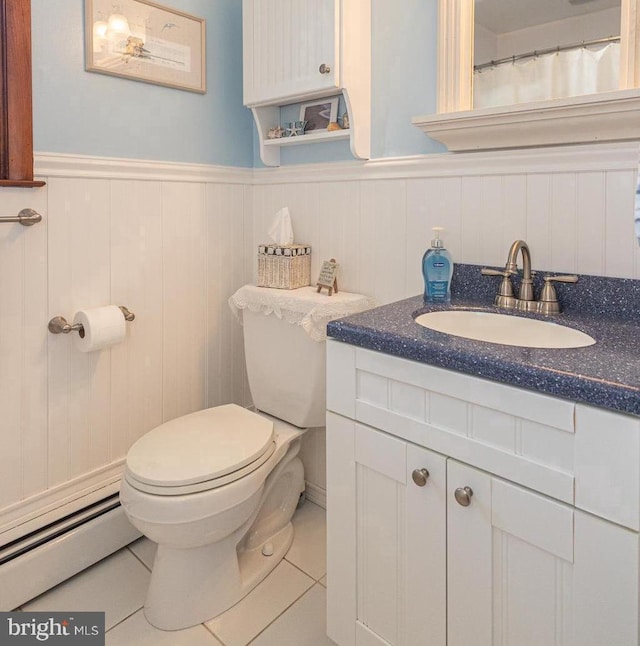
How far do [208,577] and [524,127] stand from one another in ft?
4.75

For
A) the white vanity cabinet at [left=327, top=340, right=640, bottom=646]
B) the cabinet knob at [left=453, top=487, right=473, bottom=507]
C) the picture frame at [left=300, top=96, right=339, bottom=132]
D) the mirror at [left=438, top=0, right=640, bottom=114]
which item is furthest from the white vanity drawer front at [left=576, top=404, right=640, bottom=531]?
the picture frame at [left=300, top=96, right=339, bottom=132]

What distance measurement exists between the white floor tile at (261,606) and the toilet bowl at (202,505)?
3 cm

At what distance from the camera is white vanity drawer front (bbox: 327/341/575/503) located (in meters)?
0.83

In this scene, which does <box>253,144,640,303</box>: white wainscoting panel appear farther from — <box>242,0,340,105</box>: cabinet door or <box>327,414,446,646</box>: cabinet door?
<box>327,414,446,646</box>: cabinet door

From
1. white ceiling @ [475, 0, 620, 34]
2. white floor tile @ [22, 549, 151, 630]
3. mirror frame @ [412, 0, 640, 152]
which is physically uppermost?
white ceiling @ [475, 0, 620, 34]

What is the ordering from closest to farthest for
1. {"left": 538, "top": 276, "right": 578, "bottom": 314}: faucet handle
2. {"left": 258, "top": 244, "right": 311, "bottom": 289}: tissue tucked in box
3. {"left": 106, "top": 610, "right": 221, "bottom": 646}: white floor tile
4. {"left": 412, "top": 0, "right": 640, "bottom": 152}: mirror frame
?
{"left": 412, "top": 0, "right": 640, "bottom": 152}: mirror frame
{"left": 538, "top": 276, "right": 578, "bottom": 314}: faucet handle
{"left": 106, "top": 610, "right": 221, "bottom": 646}: white floor tile
{"left": 258, "top": 244, "right": 311, "bottom": 289}: tissue tucked in box

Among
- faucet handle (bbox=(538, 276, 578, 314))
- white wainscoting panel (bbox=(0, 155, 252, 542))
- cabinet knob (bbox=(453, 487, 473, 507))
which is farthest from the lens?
white wainscoting panel (bbox=(0, 155, 252, 542))

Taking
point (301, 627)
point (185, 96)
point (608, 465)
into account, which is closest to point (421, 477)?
point (608, 465)

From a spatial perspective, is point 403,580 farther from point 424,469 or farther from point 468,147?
point 468,147

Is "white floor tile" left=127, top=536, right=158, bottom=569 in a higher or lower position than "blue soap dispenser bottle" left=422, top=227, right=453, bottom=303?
lower

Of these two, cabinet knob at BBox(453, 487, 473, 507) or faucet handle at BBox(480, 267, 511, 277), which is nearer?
cabinet knob at BBox(453, 487, 473, 507)

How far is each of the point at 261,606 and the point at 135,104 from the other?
1581mm

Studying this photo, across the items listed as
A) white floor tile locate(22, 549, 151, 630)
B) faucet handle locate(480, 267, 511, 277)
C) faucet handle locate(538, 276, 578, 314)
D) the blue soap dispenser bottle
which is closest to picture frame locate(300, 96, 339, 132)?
the blue soap dispenser bottle

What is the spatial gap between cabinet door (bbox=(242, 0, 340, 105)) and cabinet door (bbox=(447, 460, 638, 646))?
47.8 inches
